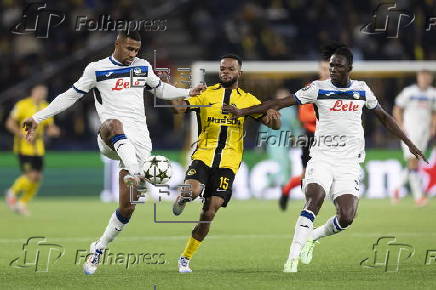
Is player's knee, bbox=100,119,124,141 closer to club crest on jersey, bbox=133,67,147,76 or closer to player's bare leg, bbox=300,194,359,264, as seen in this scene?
club crest on jersey, bbox=133,67,147,76

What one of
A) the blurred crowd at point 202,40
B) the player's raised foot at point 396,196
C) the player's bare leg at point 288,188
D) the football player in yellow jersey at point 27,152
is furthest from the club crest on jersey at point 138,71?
the blurred crowd at point 202,40

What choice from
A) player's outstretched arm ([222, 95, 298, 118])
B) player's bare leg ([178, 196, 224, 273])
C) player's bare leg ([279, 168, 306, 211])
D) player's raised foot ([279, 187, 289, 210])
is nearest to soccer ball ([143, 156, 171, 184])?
player's bare leg ([178, 196, 224, 273])

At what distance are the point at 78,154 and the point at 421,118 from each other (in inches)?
296

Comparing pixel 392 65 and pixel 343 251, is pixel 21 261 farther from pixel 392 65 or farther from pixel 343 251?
pixel 392 65

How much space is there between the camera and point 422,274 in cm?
1027

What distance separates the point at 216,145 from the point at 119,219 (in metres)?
1.25

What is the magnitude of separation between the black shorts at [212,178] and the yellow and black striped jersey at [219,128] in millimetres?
56

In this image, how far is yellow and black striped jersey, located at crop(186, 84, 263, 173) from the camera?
10.7 metres

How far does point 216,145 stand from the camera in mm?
10688

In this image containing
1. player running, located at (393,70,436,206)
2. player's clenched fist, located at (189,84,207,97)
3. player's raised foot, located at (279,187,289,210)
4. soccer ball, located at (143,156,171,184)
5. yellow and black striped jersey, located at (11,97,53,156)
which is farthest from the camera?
player running, located at (393,70,436,206)

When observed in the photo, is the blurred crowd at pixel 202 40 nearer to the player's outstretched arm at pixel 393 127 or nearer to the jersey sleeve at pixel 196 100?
the player's outstretched arm at pixel 393 127

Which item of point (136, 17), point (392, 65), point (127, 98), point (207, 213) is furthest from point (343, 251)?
point (136, 17)

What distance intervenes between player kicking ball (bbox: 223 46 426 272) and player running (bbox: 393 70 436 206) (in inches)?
368

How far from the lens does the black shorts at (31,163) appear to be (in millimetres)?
19625
